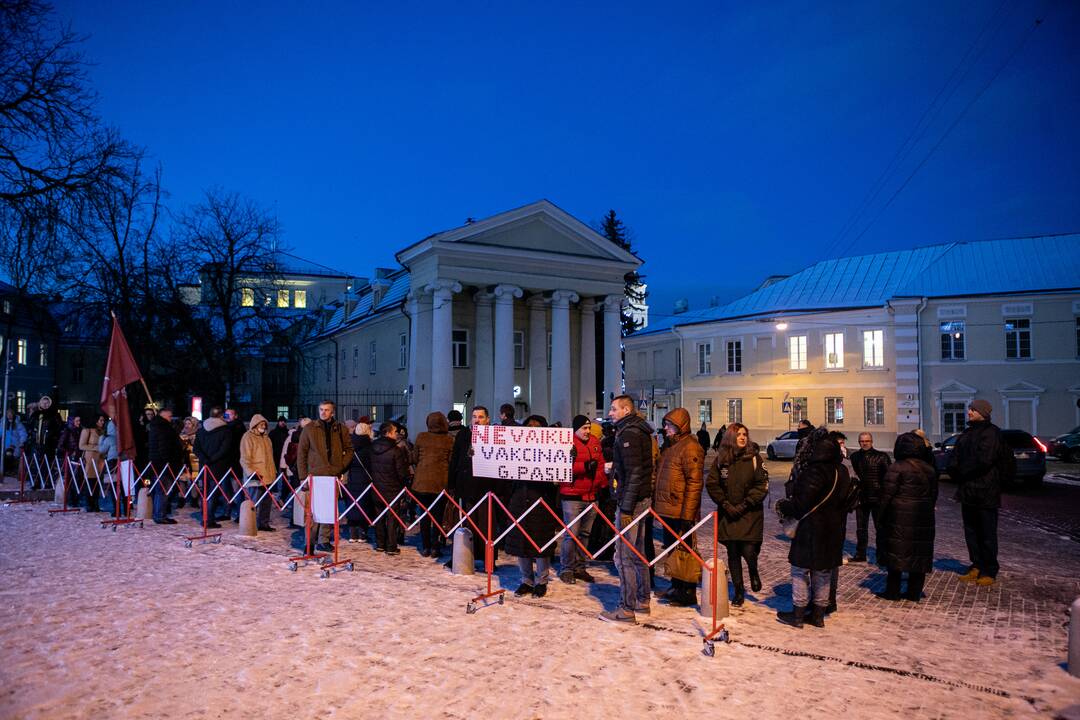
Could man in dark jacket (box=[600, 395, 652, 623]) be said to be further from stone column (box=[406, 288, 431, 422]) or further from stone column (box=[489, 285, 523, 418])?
stone column (box=[406, 288, 431, 422])

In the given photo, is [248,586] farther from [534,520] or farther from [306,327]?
[306,327]

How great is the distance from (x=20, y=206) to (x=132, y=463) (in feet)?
16.5

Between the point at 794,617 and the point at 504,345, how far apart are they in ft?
86.8

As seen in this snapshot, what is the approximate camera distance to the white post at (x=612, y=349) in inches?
1417

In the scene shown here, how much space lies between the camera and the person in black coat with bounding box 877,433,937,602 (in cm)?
819

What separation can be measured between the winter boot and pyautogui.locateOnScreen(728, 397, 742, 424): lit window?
3804 cm

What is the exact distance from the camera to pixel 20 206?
13.2 m

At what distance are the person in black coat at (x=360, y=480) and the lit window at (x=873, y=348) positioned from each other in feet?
112

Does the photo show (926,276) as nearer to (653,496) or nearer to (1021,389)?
(1021,389)

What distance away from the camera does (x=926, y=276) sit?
4044 cm

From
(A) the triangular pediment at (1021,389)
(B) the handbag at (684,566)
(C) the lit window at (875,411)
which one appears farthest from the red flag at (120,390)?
(A) the triangular pediment at (1021,389)

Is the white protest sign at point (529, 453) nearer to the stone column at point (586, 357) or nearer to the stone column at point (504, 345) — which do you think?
the stone column at point (504, 345)

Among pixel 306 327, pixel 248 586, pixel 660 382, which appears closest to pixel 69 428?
pixel 248 586

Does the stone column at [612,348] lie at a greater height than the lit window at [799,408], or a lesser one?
greater
